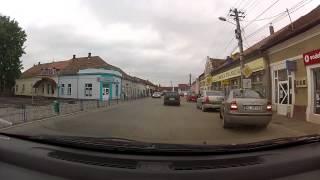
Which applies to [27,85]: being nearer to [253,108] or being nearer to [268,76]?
[268,76]

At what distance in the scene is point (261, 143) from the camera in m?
3.67

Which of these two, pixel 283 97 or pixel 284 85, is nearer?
pixel 284 85

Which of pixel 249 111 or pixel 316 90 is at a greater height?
pixel 316 90

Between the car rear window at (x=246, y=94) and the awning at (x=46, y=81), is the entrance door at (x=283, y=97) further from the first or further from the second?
the awning at (x=46, y=81)

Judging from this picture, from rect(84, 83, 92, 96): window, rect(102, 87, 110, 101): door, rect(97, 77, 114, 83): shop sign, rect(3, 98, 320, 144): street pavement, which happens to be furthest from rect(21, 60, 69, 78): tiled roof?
rect(3, 98, 320, 144): street pavement

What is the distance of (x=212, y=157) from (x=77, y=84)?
60.2 m

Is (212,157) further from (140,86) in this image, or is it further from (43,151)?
(140,86)

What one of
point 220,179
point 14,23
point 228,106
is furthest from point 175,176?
point 14,23

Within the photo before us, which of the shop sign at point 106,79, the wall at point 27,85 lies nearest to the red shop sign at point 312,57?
the shop sign at point 106,79

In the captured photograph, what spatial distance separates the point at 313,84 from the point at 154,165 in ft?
57.8

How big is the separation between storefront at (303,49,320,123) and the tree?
5334 cm

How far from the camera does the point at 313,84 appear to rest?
63.3 feet

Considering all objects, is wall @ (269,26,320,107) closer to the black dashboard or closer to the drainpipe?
the drainpipe

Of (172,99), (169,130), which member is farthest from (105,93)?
(169,130)
